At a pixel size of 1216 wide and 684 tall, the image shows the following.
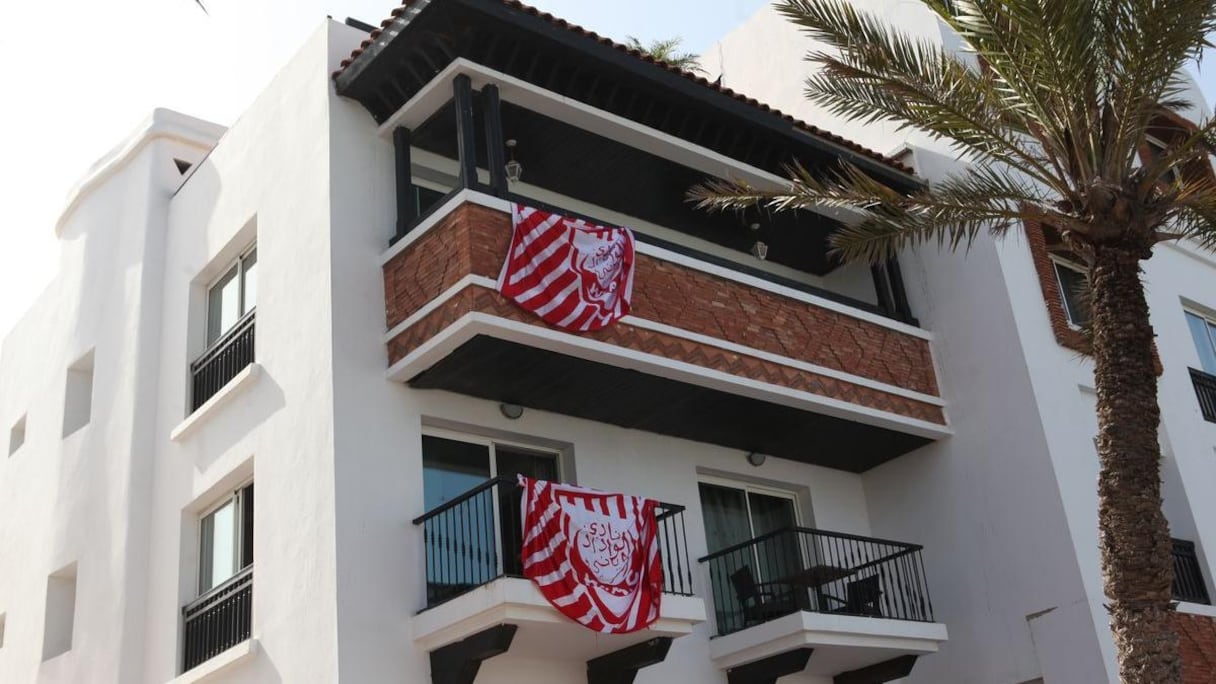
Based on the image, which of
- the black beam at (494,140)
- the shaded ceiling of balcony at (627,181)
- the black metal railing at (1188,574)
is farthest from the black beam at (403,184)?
the black metal railing at (1188,574)

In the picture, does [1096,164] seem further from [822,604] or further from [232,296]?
[232,296]

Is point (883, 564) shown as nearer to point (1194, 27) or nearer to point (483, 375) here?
point (483, 375)

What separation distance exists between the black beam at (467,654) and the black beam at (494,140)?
4.17m

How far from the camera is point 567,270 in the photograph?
12766 millimetres

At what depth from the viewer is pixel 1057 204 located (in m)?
11.6

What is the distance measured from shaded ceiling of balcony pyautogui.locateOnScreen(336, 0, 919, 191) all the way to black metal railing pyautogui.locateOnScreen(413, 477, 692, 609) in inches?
167

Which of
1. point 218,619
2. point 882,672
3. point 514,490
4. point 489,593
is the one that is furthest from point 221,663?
point 882,672

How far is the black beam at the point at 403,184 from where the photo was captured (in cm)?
1338

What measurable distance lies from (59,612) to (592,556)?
291 inches

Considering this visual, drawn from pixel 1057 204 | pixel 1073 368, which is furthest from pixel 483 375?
pixel 1073 368

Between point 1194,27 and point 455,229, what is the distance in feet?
21.5

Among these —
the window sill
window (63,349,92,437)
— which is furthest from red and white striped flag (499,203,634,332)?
window (63,349,92,437)

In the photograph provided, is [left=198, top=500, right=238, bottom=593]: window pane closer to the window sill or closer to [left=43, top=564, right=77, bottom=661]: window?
the window sill

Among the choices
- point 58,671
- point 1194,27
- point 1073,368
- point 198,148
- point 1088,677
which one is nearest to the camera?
point 1194,27
